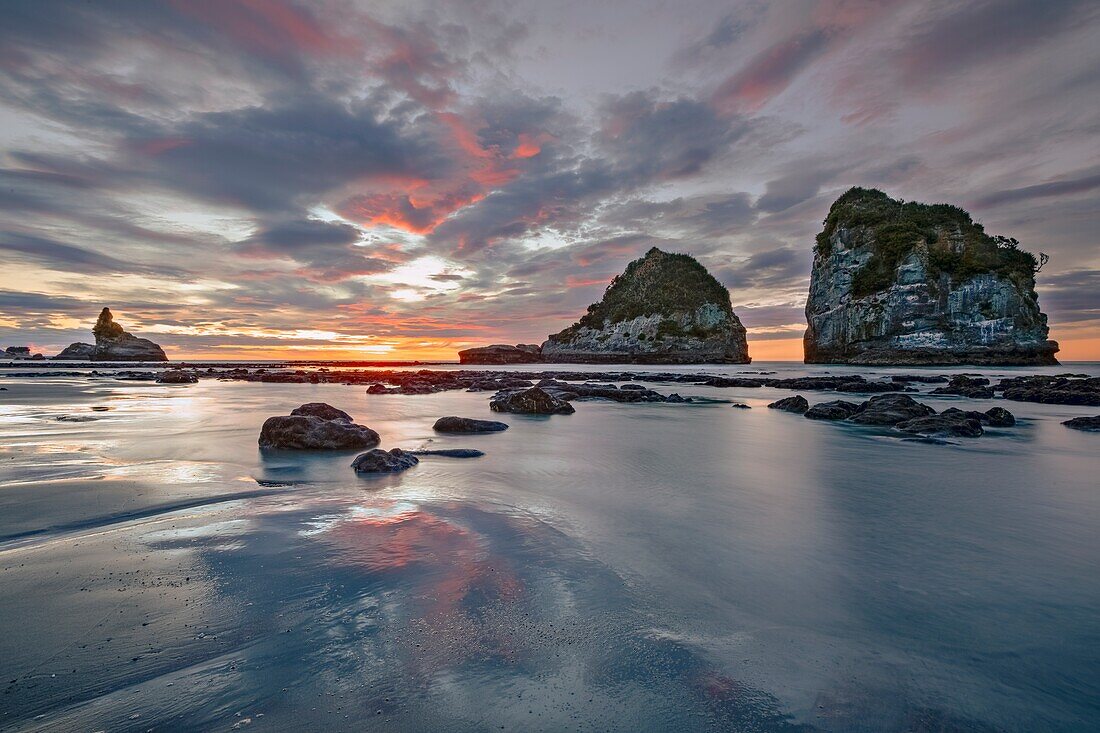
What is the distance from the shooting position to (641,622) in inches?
123

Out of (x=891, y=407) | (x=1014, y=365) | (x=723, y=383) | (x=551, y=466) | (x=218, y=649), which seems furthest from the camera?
(x=1014, y=365)

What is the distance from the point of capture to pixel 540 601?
134 inches

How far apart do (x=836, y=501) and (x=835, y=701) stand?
476 centimetres

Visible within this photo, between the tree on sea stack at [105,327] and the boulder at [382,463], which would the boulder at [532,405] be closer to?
the boulder at [382,463]

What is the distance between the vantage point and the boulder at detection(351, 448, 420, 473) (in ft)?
25.0

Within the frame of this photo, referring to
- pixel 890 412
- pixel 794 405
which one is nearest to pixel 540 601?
pixel 890 412

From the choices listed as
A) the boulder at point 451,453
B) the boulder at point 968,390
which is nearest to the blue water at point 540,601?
the boulder at point 451,453

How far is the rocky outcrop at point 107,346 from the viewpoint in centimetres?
10969

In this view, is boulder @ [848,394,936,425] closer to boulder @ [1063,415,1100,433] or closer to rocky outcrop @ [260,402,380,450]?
boulder @ [1063,415,1100,433]

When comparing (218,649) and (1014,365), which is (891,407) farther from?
(1014,365)

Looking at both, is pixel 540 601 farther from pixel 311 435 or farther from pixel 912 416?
pixel 912 416

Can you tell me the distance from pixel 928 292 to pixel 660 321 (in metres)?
48.4

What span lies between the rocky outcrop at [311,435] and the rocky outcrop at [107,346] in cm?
13902

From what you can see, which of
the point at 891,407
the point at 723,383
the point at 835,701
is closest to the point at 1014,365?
the point at 723,383
